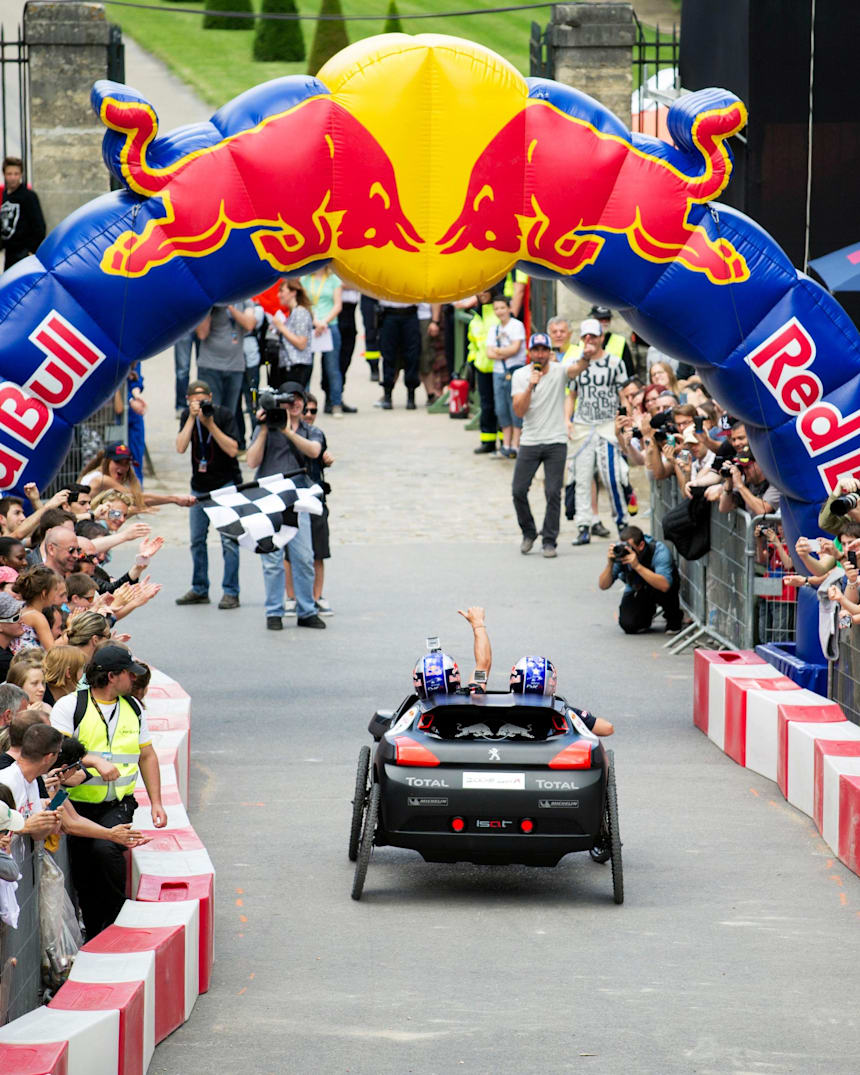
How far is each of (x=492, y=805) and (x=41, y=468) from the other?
175 inches

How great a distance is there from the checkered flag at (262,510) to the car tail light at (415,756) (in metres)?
4.42

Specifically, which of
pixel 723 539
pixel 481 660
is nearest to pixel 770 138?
pixel 723 539

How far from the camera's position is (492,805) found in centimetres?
910

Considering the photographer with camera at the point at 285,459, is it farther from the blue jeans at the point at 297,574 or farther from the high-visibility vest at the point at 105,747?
the high-visibility vest at the point at 105,747

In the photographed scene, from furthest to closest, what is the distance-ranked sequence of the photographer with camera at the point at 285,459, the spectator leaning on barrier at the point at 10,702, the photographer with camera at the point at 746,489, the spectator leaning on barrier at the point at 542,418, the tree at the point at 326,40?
the tree at the point at 326,40
the spectator leaning on barrier at the point at 542,418
the photographer with camera at the point at 285,459
the photographer with camera at the point at 746,489
the spectator leaning on barrier at the point at 10,702

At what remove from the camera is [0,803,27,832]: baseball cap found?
6.48 m

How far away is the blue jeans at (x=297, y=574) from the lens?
622 inches

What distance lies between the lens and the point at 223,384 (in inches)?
797

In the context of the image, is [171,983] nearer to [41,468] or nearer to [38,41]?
[41,468]

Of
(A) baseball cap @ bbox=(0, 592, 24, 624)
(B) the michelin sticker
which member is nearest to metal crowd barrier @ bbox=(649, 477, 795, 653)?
(B) the michelin sticker

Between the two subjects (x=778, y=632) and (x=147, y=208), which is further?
(x=778, y=632)

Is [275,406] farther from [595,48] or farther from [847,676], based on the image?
[595,48]

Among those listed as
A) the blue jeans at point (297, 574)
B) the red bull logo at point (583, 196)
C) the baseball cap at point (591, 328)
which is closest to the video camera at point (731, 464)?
the red bull logo at point (583, 196)

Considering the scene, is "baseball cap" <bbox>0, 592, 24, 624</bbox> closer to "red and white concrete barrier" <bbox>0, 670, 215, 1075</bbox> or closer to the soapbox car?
"red and white concrete barrier" <bbox>0, 670, 215, 1075</bbox>
